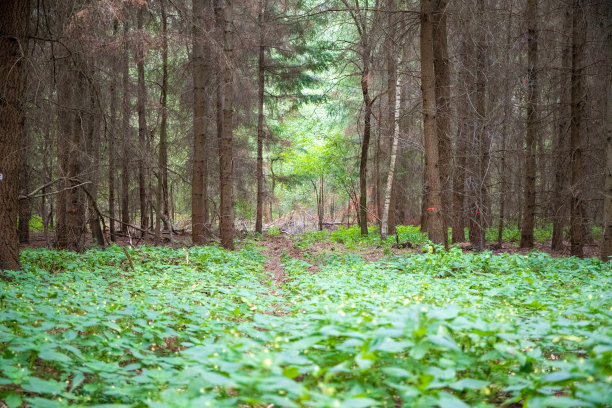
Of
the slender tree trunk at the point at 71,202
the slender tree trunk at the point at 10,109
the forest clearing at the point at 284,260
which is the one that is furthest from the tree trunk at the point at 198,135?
the slender tree trunk at the point at 10,109

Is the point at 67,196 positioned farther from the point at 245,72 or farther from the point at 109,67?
the point at 245,72

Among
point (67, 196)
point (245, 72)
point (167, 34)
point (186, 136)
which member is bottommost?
point (67, 196)

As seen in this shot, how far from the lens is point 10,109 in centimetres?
582

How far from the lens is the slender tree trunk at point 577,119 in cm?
908

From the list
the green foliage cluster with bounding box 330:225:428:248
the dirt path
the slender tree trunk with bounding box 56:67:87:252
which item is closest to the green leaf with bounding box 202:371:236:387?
the dirt path

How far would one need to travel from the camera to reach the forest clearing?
2.20 m

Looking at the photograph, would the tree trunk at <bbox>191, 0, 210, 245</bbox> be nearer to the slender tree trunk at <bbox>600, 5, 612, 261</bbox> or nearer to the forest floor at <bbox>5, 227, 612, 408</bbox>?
the forest floor at <bbox>5, 227, 612, 408</bbox>

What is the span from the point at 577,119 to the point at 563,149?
189 cm

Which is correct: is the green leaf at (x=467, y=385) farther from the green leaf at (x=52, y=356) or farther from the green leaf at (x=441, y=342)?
the green leaf at (x=52, y=356)

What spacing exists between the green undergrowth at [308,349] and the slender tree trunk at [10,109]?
828 millimetres

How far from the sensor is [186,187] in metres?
17.5

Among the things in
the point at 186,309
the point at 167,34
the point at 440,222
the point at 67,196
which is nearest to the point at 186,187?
the point at 67,196

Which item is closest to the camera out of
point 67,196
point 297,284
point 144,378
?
point 144,378

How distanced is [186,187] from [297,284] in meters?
12.4
